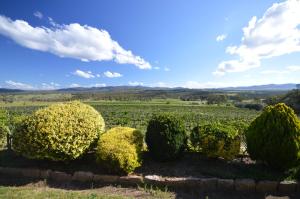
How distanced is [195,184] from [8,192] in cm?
449

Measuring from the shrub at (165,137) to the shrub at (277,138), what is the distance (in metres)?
2.05

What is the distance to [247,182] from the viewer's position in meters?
7.88

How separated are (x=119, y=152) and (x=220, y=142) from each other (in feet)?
9.37

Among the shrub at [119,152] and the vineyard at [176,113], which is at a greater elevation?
the shrub at [119,152]

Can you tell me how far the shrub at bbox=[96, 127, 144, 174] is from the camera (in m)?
8.31

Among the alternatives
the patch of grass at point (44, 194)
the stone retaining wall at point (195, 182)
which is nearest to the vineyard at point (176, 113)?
the stone retaining wall at point (195, 182)

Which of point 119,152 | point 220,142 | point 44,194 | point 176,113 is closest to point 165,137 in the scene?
point 119,152

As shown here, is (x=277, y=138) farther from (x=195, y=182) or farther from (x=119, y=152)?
(x=119, y=152)

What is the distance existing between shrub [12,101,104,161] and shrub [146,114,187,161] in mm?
1763

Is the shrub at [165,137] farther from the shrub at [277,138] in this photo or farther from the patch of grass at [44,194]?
the patch of grass at [44,194]

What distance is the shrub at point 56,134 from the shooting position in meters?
8.72

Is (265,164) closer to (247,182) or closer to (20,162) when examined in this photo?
(247,182)

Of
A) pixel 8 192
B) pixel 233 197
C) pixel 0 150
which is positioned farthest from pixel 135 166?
pixel 0 150

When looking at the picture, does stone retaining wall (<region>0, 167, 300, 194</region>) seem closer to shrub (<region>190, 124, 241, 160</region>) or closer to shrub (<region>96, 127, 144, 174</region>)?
shrub (<region>96, 127, 144, 174</region>)
